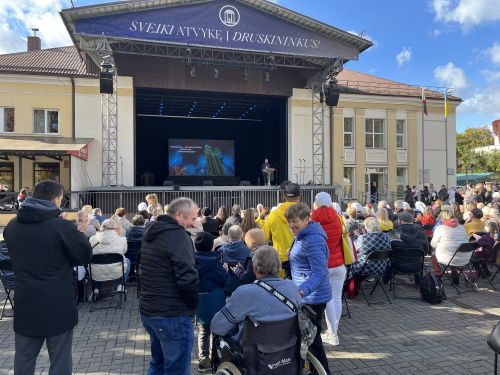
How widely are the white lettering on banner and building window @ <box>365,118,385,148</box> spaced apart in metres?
7.34

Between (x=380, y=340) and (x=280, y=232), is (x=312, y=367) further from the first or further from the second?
(x=280, y=232)

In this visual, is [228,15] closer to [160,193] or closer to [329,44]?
[329,44]

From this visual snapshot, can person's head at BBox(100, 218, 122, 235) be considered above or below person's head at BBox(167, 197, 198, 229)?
below

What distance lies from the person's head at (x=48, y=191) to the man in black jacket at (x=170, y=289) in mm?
690

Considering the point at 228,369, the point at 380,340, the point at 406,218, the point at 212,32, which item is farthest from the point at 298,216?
the point at 212,32

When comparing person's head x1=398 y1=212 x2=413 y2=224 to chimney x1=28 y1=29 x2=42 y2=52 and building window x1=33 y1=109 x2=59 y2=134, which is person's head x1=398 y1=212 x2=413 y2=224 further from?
chimney x1=28 y1=29 x2=42 y2=52

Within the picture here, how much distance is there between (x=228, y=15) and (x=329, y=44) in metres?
4.64

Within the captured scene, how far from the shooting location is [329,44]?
1822 centimetres

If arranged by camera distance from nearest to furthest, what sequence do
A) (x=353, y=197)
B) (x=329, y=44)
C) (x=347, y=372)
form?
(x=347, y=372) < (x=329, y=44) < (x=353, y=197)

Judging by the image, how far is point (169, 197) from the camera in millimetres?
17281

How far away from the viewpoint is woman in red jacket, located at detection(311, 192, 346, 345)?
437 cm

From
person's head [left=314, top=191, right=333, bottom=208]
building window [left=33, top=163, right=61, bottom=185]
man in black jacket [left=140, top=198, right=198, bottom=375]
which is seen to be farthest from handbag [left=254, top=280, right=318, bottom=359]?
building window [left=33, top=163, right=61, bottom=185]

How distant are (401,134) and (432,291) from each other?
1980 cm

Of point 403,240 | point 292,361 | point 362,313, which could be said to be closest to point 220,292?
point 292,361
